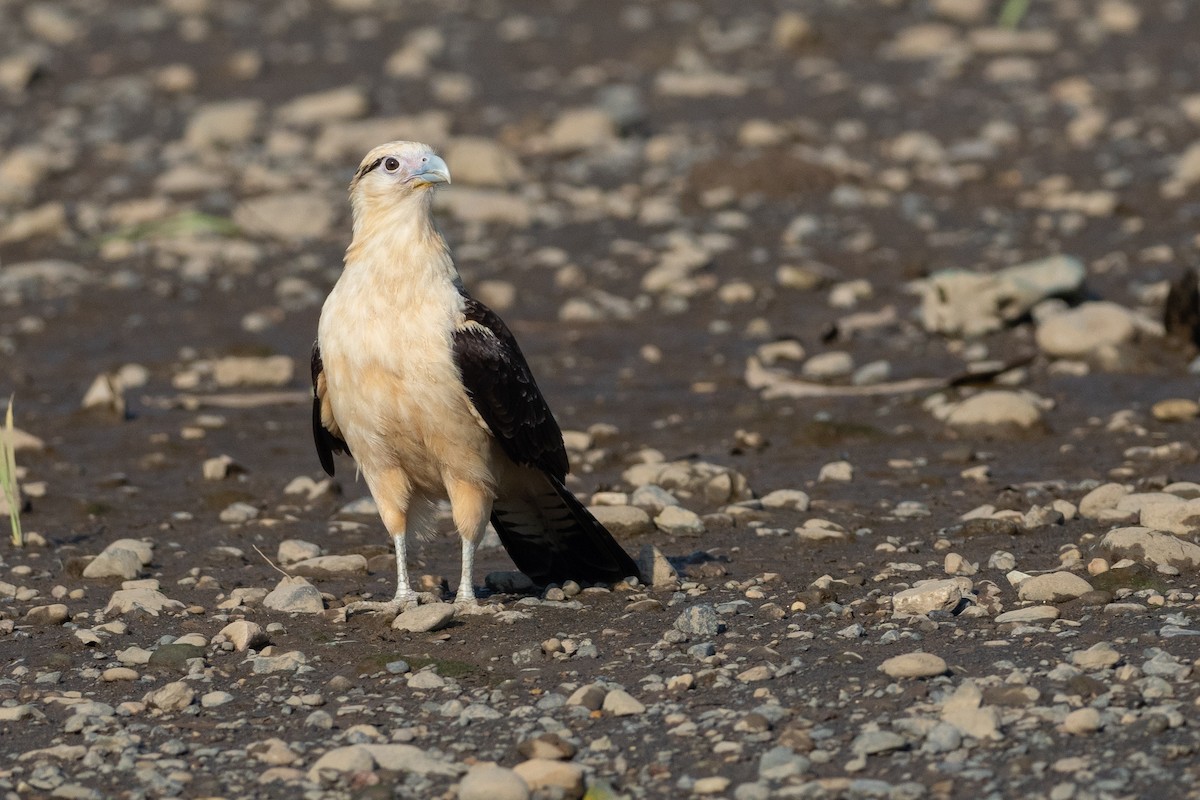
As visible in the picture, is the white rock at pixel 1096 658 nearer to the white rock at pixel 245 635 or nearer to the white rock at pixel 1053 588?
the white rock at pixel 1053 588

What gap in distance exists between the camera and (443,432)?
7.11 metres

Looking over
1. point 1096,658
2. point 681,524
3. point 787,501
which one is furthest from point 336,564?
point 1096,658

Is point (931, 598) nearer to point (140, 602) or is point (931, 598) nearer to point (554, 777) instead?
point (554, 777)

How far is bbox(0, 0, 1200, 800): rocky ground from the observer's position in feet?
18.9

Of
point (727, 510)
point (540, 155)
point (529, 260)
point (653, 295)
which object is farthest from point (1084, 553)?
point (540, 155)

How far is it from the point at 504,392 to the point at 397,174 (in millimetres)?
1083

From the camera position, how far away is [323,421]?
7703 mm

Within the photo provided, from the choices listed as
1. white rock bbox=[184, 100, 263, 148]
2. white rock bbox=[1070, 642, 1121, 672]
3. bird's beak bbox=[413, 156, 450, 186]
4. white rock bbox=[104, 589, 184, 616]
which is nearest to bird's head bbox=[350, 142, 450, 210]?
bird's beak bbox=[413, 156, 450, 186]

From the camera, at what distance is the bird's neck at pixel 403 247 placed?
23.2 feet

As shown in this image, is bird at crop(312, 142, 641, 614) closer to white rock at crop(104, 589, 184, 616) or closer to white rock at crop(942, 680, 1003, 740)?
white rock at crop(104, 589, 184, 616)

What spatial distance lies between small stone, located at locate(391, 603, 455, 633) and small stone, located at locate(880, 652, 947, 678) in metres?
1.88

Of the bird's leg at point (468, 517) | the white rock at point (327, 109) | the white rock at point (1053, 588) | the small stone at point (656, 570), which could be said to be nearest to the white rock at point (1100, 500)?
the white rock at point (1053, 588)

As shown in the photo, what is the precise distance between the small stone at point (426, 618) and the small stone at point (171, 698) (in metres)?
1.04

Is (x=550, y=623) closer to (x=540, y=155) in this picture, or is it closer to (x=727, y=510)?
(x=727, y=510)
